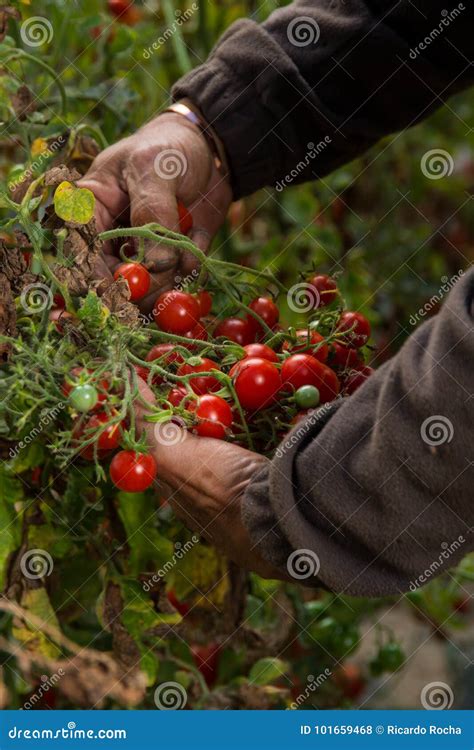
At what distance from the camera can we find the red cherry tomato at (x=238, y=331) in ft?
3.14

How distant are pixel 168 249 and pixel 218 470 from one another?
278 millimetres

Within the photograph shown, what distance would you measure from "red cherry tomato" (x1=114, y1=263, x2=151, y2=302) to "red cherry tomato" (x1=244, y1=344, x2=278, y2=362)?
115 mm

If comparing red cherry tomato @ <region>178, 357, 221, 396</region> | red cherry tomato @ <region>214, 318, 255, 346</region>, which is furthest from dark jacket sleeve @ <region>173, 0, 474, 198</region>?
red cherry tomato @ <region>178, 357, 221, 396</region>

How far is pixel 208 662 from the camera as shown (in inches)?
51.4

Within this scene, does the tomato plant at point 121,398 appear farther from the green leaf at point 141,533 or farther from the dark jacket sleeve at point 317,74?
the dark jacket sleeve at point 317,74

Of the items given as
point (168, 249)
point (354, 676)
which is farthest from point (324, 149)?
point (354, 676)

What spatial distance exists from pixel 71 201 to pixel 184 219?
289 mm

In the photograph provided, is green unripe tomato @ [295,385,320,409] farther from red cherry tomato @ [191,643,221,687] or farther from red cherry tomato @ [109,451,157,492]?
red cherry tomato @ [191,643,221,687]

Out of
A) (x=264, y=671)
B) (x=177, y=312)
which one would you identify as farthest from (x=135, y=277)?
(x=264, y=671)

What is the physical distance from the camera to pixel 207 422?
2.69 ft

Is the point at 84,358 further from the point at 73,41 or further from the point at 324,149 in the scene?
the point at 73,41

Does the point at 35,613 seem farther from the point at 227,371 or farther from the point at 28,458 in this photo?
the point at 227,371

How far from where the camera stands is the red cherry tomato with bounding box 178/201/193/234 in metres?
1.08

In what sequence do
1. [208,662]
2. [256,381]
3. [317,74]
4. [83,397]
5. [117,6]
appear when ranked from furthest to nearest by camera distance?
[117,6]
[208,662]
[317,74]
[256,381]
[83,397]
